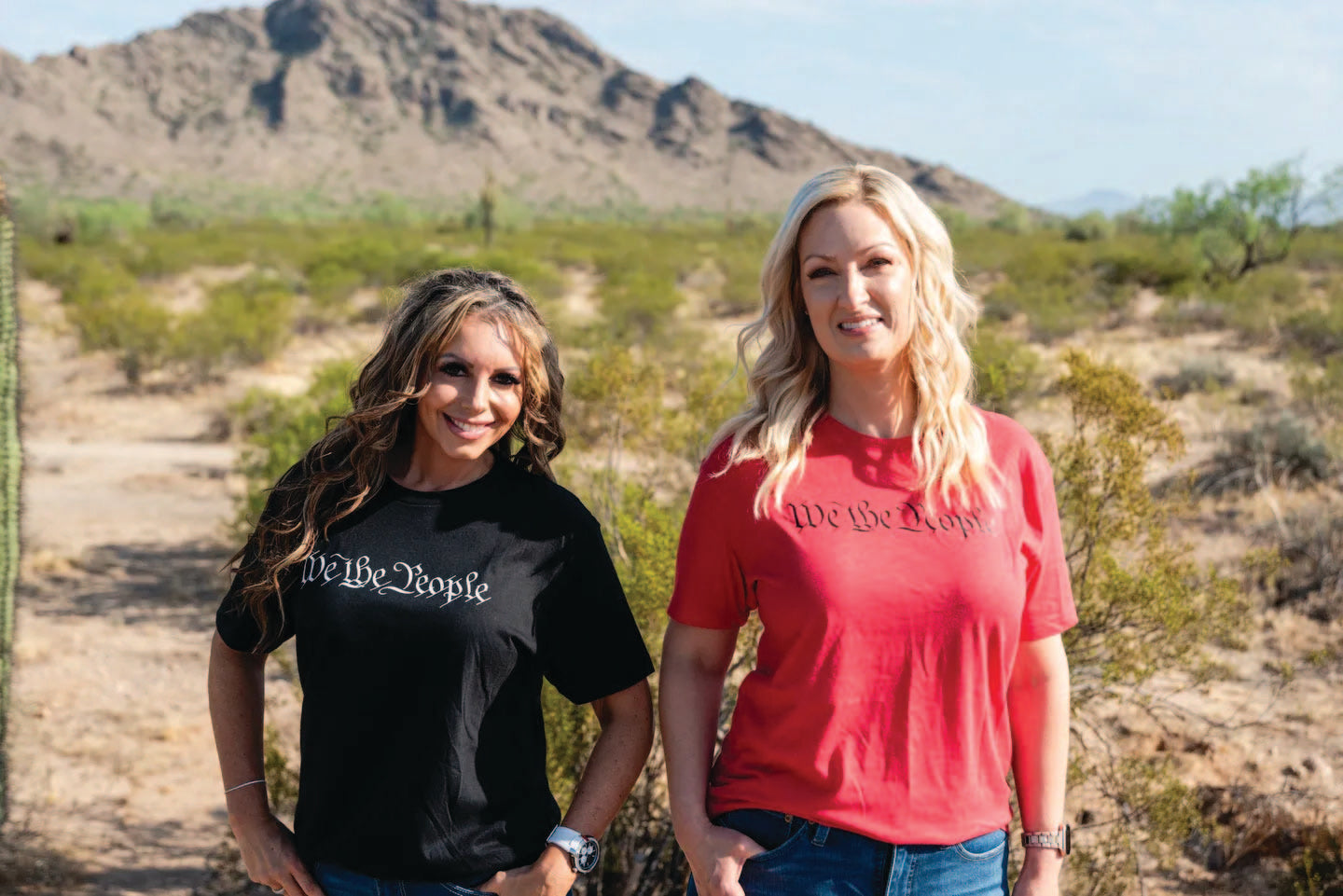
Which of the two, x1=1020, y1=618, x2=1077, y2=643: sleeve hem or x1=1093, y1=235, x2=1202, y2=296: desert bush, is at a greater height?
x1=1093, y1=235, x2=1202, y2=296: desert bush

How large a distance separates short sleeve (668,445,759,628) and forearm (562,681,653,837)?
0.20 metres

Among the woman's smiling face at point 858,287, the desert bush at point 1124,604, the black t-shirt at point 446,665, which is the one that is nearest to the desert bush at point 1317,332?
the desert bush at point 1124,604

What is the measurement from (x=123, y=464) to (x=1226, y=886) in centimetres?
1087

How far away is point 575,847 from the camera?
2068 millimetres

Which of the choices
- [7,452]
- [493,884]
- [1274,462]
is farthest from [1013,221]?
→ [493,884]

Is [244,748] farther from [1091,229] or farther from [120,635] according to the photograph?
[1091,229]

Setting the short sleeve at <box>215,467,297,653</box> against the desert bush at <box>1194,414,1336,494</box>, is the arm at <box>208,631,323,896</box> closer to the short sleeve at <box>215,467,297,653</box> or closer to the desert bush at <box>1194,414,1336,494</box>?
the short sleeve at <box>215,467,297,653</box>

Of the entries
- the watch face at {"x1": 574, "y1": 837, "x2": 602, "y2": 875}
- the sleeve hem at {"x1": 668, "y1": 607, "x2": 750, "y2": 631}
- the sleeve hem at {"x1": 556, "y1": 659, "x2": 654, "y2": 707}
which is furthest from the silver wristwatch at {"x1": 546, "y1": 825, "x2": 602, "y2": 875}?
the sleeve hem at {"x1": 668, "y1": 607, "x2": 750, "y2": 631}

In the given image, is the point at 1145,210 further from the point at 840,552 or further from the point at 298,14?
the point at 298,14

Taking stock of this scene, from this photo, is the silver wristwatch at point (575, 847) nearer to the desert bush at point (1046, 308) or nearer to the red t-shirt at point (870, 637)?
the red t-shirt at point (870, 637)

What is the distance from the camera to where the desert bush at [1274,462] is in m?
8.81

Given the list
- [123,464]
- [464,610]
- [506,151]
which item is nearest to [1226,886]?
[464,610]

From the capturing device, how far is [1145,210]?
25.2 m

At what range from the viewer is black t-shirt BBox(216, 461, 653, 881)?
1983 mm
